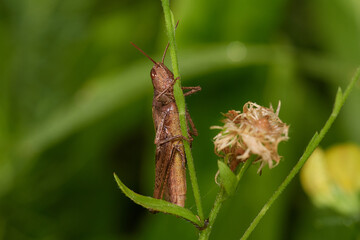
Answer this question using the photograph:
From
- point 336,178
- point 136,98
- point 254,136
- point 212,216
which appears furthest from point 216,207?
point 136,98

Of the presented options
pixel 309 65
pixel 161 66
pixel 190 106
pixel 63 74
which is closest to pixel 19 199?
pixel 63 74

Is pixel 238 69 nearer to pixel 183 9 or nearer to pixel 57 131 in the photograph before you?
pixel 183 9

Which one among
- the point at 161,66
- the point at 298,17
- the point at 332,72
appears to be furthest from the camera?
the point at 298,17

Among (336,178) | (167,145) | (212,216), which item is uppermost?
(212,216)

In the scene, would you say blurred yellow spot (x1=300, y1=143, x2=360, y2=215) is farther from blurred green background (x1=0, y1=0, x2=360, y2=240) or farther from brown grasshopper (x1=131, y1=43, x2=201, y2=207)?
brown grasshopper (x1=131, y1=43, x2=201, y2=207)

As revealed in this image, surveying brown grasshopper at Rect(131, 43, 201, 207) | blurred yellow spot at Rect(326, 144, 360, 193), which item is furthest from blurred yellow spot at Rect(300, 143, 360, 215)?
brown grasshopper at Rect(131, 43, 201, 207)

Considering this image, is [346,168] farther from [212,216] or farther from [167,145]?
[212,216]

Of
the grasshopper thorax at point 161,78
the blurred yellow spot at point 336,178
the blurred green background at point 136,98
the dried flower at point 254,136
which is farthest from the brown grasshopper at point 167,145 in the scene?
the blurred green background at point 136,98
